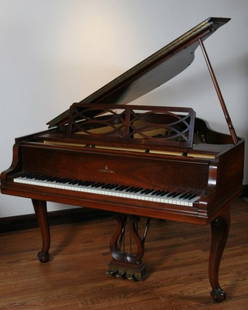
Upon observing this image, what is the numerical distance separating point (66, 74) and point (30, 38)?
0.42 metres

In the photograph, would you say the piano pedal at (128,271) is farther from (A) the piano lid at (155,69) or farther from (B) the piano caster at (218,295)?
(A) the piano lid at (155,69)

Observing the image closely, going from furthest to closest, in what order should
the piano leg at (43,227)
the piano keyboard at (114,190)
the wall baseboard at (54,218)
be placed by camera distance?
the wall baseboard at (54,218)
the piano leg at (43,227)
the piano keyboard at (114,190)

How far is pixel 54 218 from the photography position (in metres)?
4.03

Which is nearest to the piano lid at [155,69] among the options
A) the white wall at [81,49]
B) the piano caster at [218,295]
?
the white wall at [81,49]

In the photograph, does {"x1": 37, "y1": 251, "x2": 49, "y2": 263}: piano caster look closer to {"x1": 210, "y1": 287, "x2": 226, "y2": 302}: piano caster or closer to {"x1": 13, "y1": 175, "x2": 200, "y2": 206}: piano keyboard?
{"x1": 13, "y1": 175, "x2": 200, "y2": 206}: piano keyboard

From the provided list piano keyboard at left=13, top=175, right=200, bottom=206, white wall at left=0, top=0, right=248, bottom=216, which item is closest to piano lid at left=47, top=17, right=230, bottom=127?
piano keyboard at left=13, top=175, right=200, bottom=206

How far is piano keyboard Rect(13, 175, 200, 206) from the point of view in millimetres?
2447

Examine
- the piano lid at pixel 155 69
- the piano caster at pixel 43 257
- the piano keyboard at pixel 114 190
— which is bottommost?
the piano caster at pixel 43 257

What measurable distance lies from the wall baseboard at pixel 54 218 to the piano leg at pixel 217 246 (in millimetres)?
1638

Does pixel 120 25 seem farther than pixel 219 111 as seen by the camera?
No

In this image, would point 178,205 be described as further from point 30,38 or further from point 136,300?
point 30,38

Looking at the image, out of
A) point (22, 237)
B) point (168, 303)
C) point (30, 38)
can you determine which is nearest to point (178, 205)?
point (168, 303)

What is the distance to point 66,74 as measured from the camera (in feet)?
12.7

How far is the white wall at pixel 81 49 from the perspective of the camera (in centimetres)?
366
